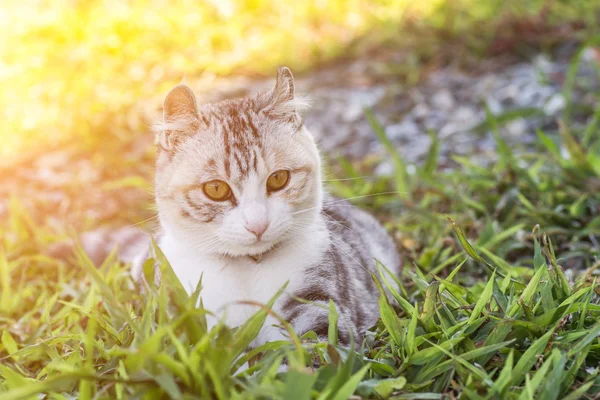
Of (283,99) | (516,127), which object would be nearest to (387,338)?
(283,99)

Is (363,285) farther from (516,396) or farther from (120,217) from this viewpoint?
(120,217)

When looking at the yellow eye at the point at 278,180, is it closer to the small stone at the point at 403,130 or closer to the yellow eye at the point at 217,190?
the yellow eye at the point at 217,190

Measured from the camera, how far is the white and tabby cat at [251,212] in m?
2.21

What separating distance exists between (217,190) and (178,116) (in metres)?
0.36

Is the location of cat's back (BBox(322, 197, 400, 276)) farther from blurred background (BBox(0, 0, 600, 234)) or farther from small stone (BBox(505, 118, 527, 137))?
small stone (BBox(505, 118, 527, 137))

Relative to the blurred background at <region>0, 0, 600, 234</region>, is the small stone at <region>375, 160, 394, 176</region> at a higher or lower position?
lower

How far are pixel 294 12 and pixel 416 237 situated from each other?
17.5 ft

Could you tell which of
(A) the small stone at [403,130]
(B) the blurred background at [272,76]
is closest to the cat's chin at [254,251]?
(B) the blurred background at [272,76]

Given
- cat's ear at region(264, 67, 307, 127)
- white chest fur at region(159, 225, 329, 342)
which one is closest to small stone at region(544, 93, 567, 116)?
cat's ear at region(264, 67, 307, 127)

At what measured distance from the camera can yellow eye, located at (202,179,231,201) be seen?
2.25 m

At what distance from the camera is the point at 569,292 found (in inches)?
86.8

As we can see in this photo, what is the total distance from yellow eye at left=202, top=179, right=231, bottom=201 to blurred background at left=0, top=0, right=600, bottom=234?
1.91 meters

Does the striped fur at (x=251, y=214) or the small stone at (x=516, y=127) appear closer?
the striped fur at (x=251, y=214)

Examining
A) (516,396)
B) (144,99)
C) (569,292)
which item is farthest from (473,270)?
(144,99)
